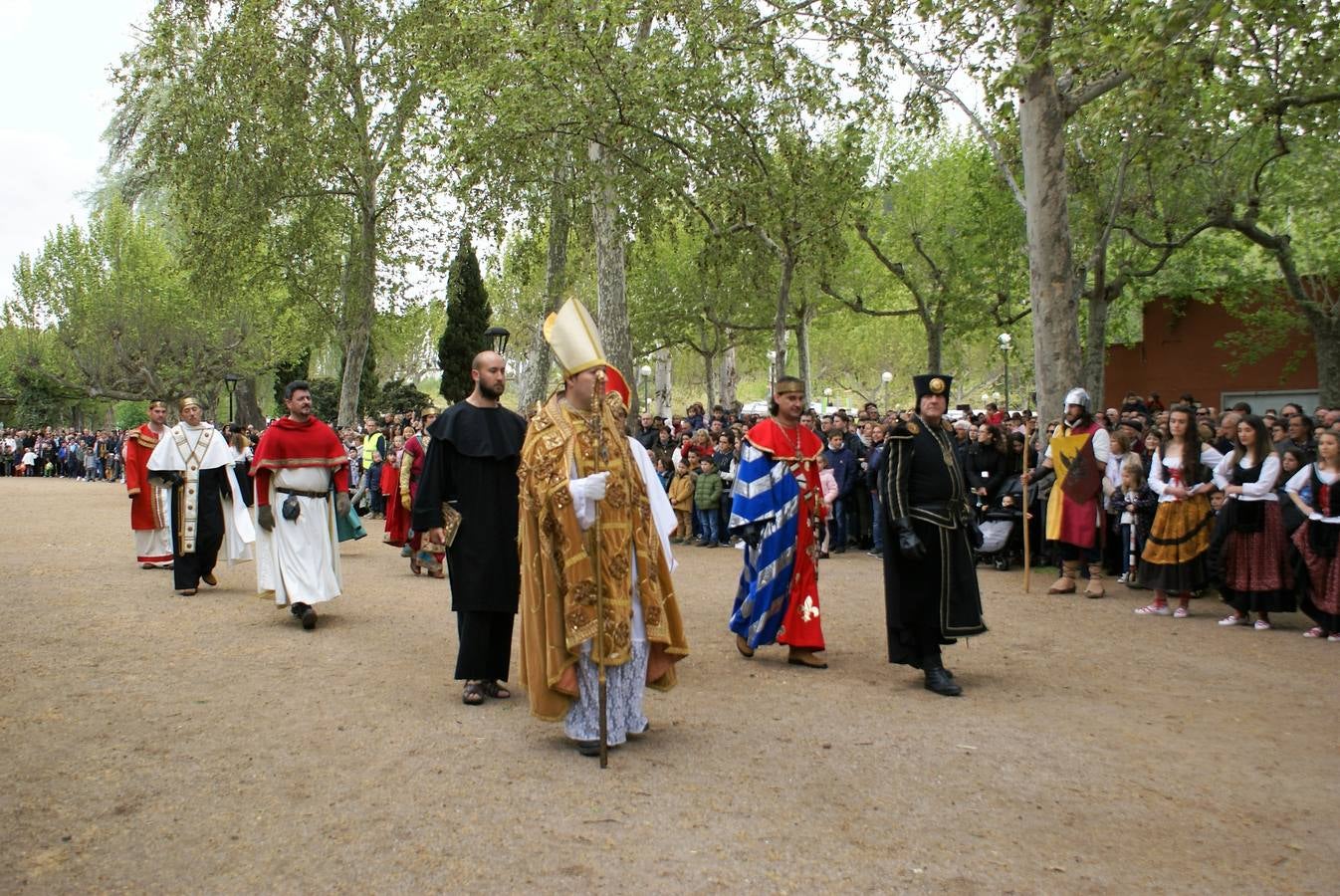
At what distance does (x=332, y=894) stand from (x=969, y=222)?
27.3 m

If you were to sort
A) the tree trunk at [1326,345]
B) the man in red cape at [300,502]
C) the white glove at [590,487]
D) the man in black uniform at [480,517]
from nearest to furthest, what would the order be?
the white glove at [590,487], the man in black uniform at [480,517], the man in red cape at [300,502], the tree trunk at [1326,345]

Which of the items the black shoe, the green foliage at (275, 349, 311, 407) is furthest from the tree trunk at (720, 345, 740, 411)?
the black shoe

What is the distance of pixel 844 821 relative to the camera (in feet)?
16.0

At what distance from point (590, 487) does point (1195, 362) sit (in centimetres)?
3078

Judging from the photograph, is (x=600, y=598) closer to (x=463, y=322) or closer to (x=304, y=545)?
(x=304, y=545)

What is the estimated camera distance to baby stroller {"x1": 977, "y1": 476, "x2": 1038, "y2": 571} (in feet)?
46.1

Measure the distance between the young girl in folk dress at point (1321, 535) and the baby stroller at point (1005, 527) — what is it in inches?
164

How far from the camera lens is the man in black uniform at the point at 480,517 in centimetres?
698

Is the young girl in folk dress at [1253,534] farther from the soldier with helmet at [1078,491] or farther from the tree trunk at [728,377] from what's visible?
the tree trunk at [728,377]

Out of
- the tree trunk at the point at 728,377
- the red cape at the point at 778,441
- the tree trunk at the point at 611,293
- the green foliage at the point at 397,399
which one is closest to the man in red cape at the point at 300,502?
the red cape at the point at 778,441

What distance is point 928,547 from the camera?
7.66m

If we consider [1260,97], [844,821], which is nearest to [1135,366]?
[1260,97]

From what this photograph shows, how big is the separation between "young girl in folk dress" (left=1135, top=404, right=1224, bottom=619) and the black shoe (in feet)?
14.0

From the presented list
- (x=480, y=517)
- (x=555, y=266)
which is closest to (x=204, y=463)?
(x=480, y=517)
